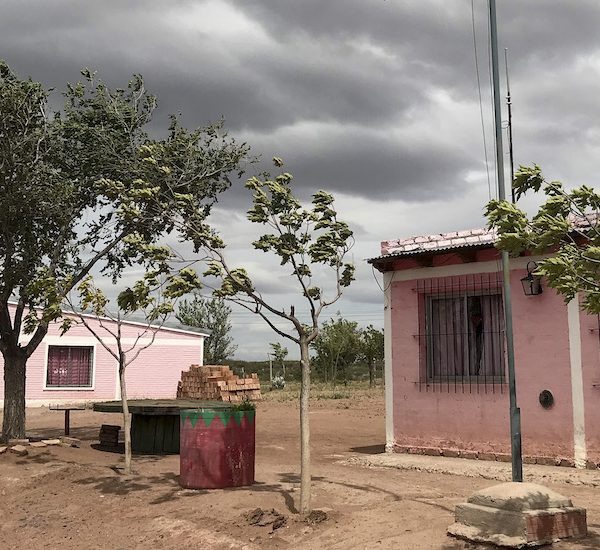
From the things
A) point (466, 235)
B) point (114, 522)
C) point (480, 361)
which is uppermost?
point (466, 235)

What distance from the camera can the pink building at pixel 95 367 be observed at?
2636 centimetres

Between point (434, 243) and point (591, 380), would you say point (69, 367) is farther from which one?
point (591, 380)

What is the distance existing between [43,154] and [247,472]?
7.14m

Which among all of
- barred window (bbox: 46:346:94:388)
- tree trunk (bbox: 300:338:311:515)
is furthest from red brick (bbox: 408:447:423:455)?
barred window (bbox: 46:346:94:388)

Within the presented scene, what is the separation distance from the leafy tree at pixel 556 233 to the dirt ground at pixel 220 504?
2.30 metres

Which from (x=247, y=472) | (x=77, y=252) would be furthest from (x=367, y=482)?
(x=77, y=252)

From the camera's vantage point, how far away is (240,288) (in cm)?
720

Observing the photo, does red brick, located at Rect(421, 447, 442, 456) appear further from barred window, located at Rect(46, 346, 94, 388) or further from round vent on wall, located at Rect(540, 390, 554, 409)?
barred window, located at Rect(46, 346, 94, 388)

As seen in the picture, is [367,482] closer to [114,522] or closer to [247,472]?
[247,472]

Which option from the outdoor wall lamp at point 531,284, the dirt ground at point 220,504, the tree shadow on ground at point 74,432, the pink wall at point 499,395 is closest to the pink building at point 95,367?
the tree shadow on ground at point 74,432

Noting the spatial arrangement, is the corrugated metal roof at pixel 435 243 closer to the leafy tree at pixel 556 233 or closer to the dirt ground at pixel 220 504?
the dirt ground at pixel 220 504

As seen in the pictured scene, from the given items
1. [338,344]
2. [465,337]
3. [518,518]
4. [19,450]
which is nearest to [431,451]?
[465,337]

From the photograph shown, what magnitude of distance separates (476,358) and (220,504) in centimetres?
489

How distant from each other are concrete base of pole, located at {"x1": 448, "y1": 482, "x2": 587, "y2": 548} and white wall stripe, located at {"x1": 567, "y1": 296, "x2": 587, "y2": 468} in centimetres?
393
